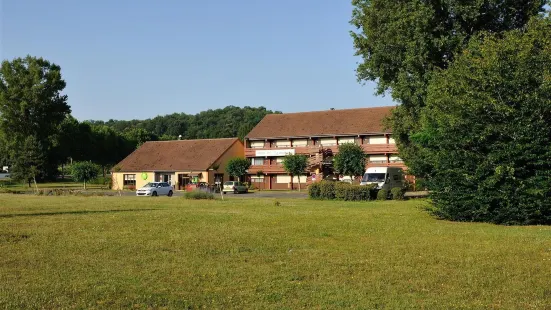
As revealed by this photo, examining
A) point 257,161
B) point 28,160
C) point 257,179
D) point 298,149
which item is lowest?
point 257,179

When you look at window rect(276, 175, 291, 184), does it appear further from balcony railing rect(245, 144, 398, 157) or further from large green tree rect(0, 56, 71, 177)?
large green tree rect(0, 56, 71, 177)

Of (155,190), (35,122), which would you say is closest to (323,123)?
(155,190)

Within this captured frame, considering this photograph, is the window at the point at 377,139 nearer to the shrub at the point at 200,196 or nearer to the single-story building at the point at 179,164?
the single-story building at the point at 179,164

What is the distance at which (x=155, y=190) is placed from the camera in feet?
155

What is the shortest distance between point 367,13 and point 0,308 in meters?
34.4

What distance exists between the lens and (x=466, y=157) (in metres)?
19.0

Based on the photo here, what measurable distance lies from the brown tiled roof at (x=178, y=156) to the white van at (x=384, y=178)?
29828 millimetres

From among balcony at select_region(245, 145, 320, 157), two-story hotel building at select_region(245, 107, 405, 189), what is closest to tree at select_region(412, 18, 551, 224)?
two-story hotel building at select_region(245, 107, 405, 189)

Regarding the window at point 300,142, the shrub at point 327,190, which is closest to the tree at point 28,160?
Answer: the window at point 300,142

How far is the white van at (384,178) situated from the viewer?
39.3 metres

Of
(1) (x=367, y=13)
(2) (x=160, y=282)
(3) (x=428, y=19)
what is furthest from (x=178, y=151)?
(2) (x=160, y=282)

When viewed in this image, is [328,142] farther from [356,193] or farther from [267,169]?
[356,193]

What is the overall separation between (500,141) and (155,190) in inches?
1347

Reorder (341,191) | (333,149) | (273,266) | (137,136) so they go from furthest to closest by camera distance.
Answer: (137,136) → (333,149) → (341,191) → (273,266)
